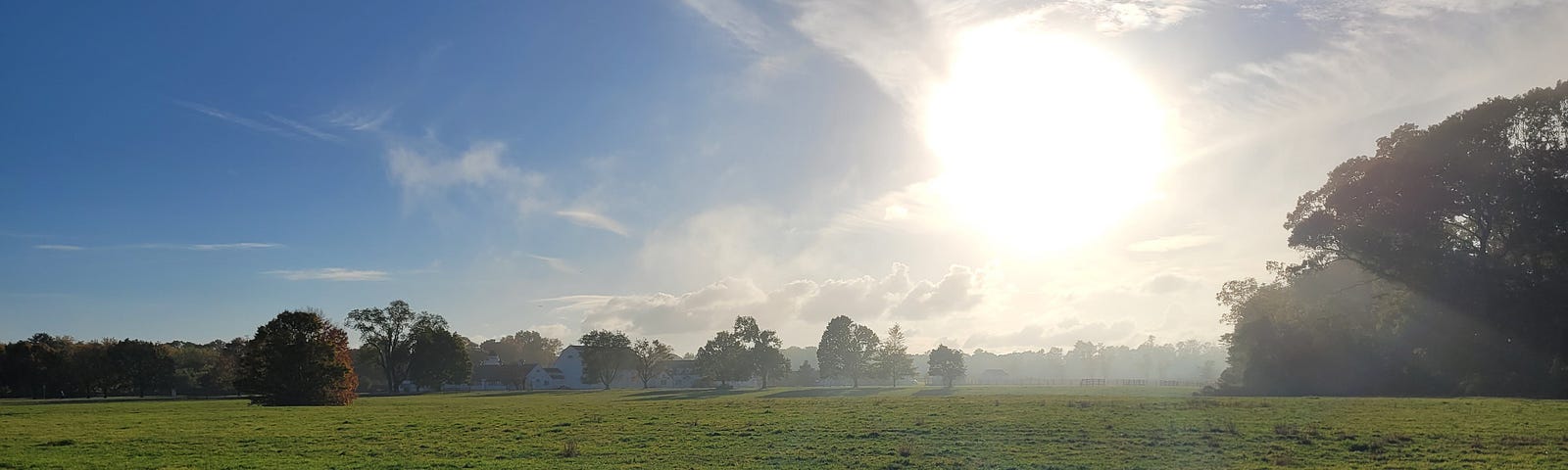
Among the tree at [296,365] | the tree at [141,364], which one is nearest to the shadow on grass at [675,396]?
the tree at [296,365]

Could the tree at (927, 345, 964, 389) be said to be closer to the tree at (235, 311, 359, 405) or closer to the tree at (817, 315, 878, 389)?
the tree at (817, 315, 878, 389)

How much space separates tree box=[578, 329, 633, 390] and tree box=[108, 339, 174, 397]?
62065mm

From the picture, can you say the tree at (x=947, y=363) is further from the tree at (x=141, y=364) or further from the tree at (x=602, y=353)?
the tree at (x=141, y=364)

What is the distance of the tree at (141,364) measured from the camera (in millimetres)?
109312

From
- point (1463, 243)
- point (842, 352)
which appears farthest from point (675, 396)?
point (1463, 243)

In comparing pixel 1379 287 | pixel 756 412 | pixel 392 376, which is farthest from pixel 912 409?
pixel 392 376

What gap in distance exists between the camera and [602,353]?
148 m

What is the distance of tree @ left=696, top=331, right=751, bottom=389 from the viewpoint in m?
139

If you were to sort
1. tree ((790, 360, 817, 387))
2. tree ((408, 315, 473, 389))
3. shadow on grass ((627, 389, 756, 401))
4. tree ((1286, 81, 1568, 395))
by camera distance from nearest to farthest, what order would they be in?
tree ((1286, 81, 1568, 395)) → shadow on grass ((627, 389, 756, 401)) → tree ((408, 315, 473, 389)) → tree ((790, 360, 817, 387))

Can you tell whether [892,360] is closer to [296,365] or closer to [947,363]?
[947,363]

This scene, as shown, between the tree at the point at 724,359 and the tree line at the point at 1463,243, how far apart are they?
300 ft

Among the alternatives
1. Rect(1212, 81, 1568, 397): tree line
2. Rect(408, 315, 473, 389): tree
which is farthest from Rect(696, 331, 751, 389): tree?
Rect(1212, 81, 1568, 397): tree line

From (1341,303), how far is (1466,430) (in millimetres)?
53787

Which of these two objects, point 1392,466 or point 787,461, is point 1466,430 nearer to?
point 1392,466
